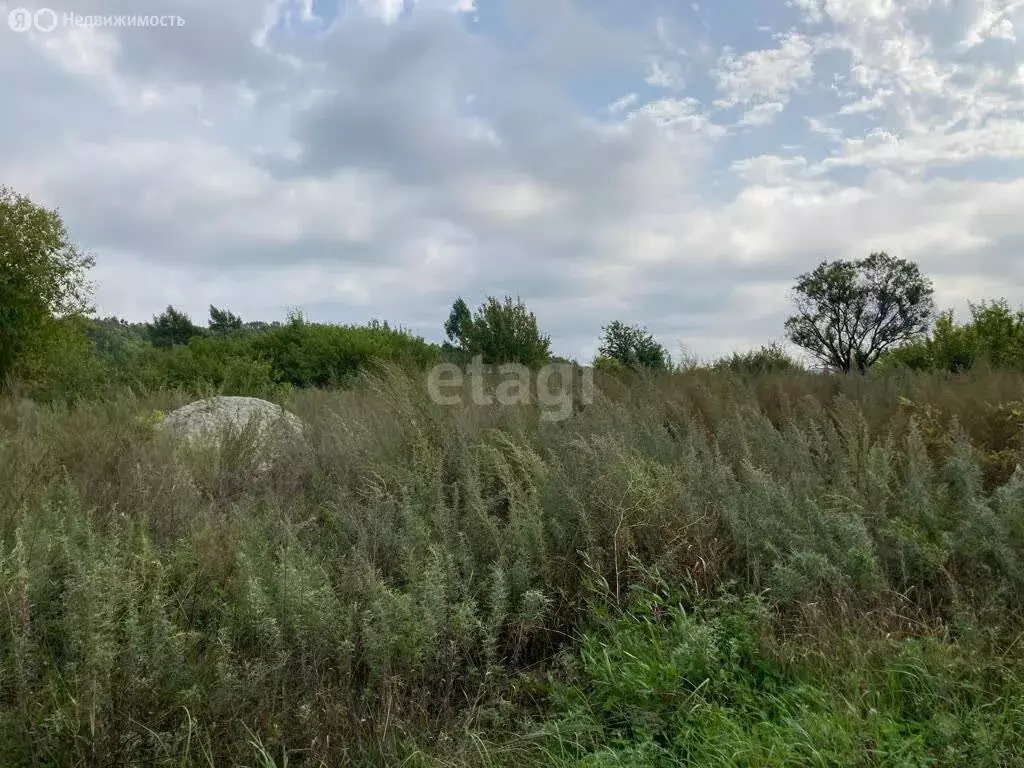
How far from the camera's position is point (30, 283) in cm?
2181

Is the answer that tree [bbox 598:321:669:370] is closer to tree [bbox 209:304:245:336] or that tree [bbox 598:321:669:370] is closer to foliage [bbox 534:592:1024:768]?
foliage [bbox 534:592:1024:768]

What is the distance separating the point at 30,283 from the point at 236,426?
17761mm

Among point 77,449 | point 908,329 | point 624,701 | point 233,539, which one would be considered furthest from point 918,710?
point 908,329

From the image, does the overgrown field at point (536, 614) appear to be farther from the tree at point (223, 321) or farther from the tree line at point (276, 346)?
the tree at point (223, 321)

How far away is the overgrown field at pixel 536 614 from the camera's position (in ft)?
9.74

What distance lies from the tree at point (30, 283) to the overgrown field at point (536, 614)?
1795cm

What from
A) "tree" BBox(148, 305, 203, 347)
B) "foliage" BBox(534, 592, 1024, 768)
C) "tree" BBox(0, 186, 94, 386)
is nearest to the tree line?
"tree" BBox(0, 186, 94, 386)

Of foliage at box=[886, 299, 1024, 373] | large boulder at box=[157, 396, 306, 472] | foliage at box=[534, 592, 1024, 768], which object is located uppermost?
foliage at box=[886, 299, 1024, 373]

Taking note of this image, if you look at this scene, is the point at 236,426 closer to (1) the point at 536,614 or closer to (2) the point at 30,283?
(1) the point at 536,614

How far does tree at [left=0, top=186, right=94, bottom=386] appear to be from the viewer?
2116 centimetres

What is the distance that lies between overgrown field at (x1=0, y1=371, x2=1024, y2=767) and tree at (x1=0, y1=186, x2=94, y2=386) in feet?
58.9

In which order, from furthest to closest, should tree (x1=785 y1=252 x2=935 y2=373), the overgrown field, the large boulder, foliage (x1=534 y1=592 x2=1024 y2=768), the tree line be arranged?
tree (x1=785 y1=252 x2=935 y2=373), the tree line, the large boulder, the overgrown field, foliage (x1=534 y1=592 x2=1024 y2=768)

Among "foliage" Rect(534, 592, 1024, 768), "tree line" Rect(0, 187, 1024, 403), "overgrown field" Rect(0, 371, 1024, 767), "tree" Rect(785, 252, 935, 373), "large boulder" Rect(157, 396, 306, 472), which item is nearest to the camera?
"foliage" Rect(534, 592, 1024, 768)

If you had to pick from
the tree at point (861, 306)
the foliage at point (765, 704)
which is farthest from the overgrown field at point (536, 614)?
the tree at point (861, 306)
